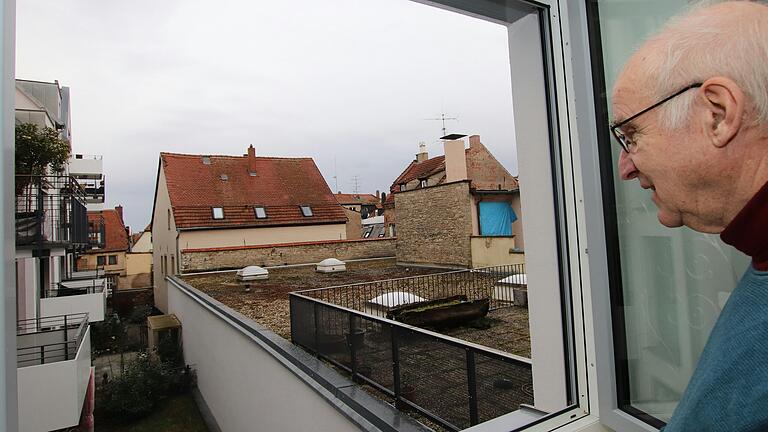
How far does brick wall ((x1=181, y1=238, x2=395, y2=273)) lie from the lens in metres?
14.0

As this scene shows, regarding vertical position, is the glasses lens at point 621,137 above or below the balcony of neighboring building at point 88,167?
below

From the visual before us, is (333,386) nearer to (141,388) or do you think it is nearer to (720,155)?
(720,155)

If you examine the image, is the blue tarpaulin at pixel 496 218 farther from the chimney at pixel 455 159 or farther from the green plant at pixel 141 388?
the green plant at pixel 141 388

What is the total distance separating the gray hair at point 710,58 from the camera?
0.52 meters

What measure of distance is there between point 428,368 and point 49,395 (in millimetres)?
5364

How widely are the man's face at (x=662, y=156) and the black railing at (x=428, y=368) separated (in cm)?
171

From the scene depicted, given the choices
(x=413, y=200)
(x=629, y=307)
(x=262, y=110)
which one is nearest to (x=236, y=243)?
(x=262, y=110)

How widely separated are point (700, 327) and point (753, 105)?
0.73m

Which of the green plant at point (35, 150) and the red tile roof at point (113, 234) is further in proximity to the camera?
the red tile roof at point (113, 234)

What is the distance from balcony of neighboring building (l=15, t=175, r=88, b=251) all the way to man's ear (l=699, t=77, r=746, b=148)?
5.53m

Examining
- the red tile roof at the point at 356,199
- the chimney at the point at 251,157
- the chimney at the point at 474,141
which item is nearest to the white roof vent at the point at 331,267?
the chimney at the point at 474,141

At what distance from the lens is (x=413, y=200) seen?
51.0 feet

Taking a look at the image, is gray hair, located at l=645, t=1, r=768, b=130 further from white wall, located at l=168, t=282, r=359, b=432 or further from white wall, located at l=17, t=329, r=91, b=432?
white wall, located at l=17, t=329, r=91, b=432

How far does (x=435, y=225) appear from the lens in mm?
14648
